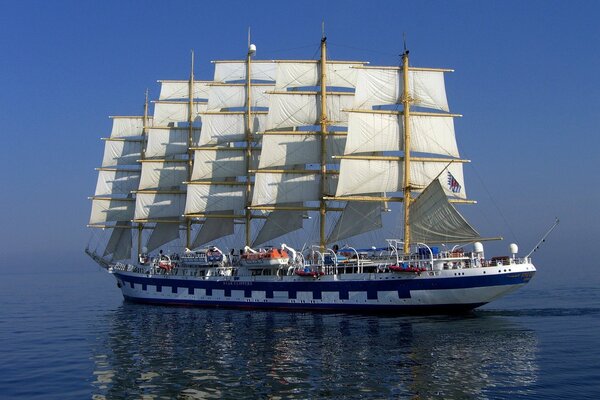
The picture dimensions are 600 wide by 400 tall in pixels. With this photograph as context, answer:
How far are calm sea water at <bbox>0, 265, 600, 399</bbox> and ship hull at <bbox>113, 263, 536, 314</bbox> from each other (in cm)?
186

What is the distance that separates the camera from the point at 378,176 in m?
53.2

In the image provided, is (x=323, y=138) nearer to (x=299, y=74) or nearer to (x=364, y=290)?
(x=299, y=74)

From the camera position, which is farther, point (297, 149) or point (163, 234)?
point (163, 234)

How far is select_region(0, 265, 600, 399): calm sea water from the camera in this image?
23.5 metres

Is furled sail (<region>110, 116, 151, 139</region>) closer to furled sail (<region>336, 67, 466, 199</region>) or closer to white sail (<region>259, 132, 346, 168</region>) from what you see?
white sail (<region>259, 132, 346, 168</region>)

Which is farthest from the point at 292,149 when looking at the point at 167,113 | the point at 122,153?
the point at 122,153

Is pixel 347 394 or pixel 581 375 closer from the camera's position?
pixel 347 394

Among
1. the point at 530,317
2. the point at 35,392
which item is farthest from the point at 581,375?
the point at 35,392

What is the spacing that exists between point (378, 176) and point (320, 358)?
26.6 m

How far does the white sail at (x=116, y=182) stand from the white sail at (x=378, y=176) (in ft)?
107

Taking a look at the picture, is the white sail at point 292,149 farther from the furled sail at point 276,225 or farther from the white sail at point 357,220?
the white sail at point 357,220

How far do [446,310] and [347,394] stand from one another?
76.4 ft

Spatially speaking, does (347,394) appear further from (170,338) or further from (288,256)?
(288,256)

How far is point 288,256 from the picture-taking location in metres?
52.2
